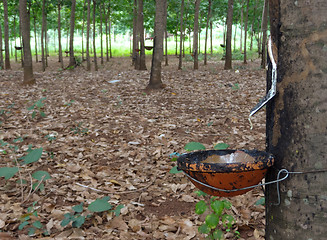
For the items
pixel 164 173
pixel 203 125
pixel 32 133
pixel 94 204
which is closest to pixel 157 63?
pixel 203 125

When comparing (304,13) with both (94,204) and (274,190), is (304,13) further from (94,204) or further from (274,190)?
(94,204)

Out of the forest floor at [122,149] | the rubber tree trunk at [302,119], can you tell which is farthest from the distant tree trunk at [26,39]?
the rubber tree trunk at [302,119]

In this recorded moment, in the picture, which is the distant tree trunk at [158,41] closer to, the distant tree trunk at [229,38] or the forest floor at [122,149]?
the forest floor at [122,149]

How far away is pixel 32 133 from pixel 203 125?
2.85 meters

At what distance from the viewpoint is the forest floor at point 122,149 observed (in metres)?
2.79

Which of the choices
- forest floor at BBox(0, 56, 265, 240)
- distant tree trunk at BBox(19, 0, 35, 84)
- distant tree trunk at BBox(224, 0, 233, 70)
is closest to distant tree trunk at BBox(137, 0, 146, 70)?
distant tree trunk at BBox(224, 0, 233, 70)

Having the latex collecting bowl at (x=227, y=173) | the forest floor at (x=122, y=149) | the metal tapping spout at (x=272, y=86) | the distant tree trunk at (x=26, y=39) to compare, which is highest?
the distant tree trunk at (x=26, y=39)

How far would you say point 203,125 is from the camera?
556 cm

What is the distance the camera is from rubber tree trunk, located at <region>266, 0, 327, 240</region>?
134 centimetres

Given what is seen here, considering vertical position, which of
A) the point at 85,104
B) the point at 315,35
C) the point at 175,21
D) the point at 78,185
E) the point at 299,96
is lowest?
the point at 78,185

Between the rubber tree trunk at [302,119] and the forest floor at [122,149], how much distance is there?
136 cm

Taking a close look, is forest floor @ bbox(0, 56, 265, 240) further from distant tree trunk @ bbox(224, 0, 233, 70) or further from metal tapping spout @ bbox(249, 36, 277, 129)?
distant tree trunk @ bbox(224, 0, 233, 70)

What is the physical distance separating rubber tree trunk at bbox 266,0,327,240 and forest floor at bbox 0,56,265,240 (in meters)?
1.36

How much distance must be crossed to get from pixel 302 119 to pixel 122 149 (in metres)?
3.39
